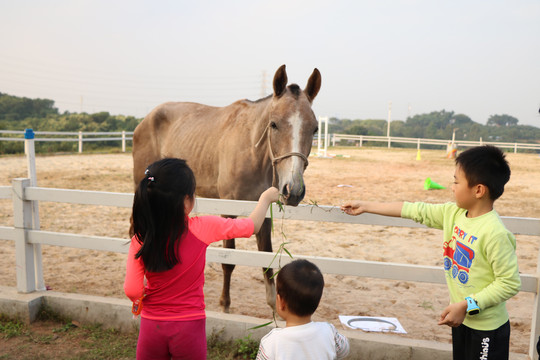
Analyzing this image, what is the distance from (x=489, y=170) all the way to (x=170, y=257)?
5.01 feet

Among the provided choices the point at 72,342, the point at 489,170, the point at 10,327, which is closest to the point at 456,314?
the point at 489,170

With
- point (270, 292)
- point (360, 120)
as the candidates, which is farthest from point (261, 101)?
point (360, 120)

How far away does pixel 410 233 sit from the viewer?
7.66 metres

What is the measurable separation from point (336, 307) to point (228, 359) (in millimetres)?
1648

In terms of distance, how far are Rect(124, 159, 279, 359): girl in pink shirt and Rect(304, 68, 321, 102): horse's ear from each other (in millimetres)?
2039

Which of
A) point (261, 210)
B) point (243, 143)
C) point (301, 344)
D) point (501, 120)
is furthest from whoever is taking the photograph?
point (501, 120)

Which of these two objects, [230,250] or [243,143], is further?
[243,143]

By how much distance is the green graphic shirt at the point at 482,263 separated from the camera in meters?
1.83

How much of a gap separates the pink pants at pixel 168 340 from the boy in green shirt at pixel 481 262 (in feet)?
3.81

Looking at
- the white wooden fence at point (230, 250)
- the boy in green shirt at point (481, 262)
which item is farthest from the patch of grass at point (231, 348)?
the boy in green shirt at point (481, 262)

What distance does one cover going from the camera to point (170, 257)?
5.90 ft

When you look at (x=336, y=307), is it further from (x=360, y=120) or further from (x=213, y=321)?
(x=360, y=120)

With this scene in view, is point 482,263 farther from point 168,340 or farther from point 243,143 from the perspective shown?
point 243,143

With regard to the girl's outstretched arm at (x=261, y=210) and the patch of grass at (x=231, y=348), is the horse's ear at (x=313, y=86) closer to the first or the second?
the girl's outstretched arm at (x=261, y=210)
